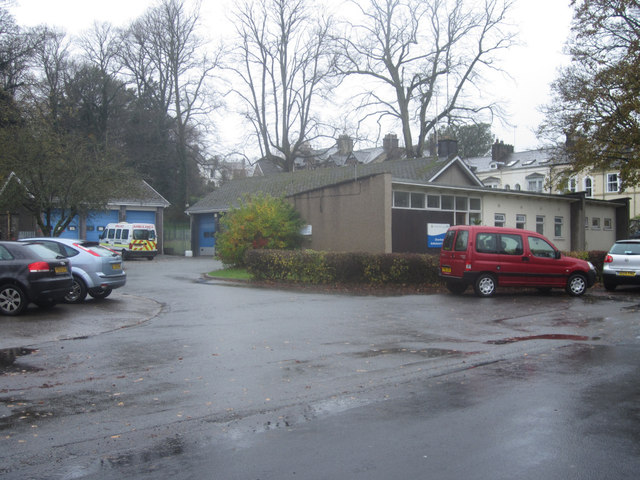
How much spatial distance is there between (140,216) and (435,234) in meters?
24.6

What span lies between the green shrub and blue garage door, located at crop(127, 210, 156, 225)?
1877 cm

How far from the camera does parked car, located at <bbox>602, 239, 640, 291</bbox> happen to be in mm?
18141

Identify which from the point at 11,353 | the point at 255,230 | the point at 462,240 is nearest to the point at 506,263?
the point at 462,240

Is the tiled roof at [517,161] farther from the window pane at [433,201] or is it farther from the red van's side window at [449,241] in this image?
the red van's side window at [449,241]

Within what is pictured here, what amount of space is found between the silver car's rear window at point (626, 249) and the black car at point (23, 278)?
16.0 meters

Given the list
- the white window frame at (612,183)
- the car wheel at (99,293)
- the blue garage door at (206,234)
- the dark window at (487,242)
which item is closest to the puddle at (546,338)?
the dark window at (487,242)

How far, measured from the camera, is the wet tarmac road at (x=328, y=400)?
4.52m

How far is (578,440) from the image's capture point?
16.2ft

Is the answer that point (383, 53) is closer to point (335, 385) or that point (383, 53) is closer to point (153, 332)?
point (153, 332)

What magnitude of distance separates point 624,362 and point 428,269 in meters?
10.9

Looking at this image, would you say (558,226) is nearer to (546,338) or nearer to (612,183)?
(546,338)

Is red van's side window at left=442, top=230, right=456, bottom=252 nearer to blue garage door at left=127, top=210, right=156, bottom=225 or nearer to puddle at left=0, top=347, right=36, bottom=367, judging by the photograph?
puddle at left=0, top=347, right=36, bottom=367

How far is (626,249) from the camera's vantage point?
18547mm

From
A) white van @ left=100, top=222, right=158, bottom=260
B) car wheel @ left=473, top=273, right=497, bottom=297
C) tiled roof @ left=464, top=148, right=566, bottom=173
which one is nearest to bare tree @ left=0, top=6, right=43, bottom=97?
white van @ left=100, top=222, right=158, bottom=260
